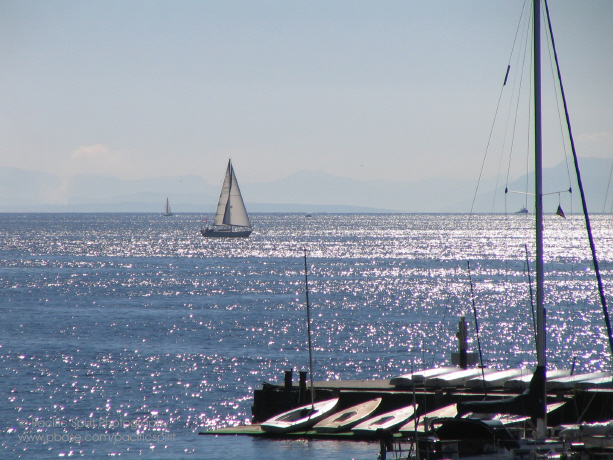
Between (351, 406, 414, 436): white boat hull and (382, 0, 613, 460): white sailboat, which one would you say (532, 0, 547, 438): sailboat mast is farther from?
(351, 406, 414, 436): white boat hull

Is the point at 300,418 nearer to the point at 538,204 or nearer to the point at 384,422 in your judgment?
the point at 384,422


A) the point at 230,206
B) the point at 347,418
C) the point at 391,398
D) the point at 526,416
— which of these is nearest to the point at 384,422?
the point at 347,418

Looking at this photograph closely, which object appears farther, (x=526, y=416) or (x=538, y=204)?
(x=538, y=204)

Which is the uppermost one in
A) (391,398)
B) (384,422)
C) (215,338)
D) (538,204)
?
(538,204)

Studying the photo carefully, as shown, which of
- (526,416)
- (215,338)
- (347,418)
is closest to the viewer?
(526,416)

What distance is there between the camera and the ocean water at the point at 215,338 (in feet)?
116

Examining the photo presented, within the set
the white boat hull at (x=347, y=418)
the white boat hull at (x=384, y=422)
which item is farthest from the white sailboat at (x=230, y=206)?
the white boat hull at (x=384, y=422)

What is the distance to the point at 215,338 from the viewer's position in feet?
204

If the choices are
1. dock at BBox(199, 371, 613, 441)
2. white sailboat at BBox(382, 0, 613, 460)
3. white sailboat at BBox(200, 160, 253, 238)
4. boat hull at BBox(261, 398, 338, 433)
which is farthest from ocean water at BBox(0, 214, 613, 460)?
white sailboat at BBox(200, 160, 253, 238)

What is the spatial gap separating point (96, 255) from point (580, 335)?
12283 centimetres

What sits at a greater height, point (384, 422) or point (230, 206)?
point (230, 206)

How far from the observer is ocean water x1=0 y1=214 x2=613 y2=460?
35.4 m

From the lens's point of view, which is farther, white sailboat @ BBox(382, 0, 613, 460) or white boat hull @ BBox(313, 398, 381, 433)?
white boat hull @ BBox(313, 398, 381, 433)

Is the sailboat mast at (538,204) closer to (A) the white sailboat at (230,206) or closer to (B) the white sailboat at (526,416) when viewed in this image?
(B) the white sailboat at (526,416)
